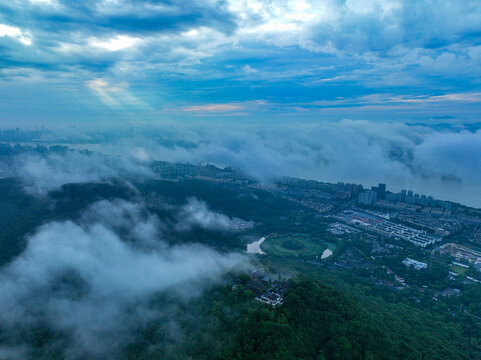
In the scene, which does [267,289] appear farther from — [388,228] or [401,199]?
[401,199]

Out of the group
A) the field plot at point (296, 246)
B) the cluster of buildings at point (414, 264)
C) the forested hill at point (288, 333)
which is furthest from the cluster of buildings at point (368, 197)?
the forested hill at point (288, 333)

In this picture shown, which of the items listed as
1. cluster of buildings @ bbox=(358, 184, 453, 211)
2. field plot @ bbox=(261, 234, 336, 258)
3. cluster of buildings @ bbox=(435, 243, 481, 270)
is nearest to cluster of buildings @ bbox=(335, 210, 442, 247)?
cluster of buildings @ bbox=(435, 243, 481, 270)

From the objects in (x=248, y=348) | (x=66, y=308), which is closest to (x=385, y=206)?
(x=248, y=348)

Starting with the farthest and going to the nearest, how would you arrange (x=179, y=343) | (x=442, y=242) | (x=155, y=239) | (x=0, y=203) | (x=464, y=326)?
(x=442, y=242)
(x=0, y=203)
(x=155, y=239)
(x=464, y=326)
(x=179, y=343)

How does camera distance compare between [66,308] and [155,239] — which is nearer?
[66,308]

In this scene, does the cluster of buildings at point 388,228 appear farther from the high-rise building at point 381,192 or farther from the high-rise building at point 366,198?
the high-rise building at point 381,192

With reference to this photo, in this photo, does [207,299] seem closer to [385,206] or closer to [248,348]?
[248,348]
